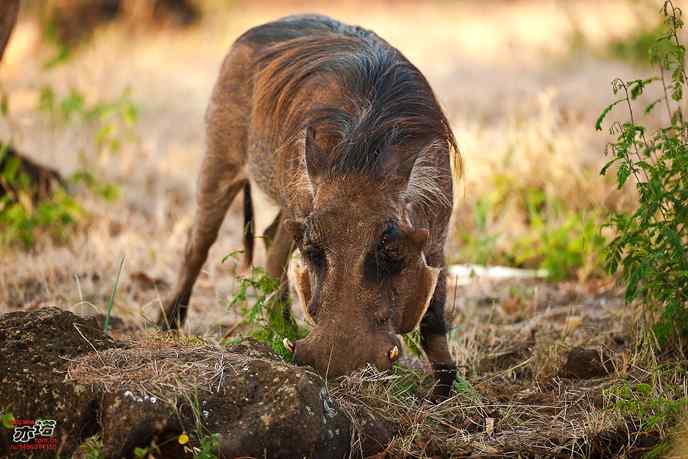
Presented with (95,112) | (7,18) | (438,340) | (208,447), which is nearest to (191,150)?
(95,112)

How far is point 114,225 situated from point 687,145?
12.8 ft

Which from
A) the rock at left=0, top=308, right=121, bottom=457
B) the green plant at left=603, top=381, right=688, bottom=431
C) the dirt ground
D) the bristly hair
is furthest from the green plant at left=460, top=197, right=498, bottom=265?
the rock at left=0, top=308, right=121, bottom=457

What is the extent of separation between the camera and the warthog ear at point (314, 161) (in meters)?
3.64

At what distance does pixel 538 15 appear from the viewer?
14508 mm

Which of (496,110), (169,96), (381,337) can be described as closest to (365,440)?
(381,337)

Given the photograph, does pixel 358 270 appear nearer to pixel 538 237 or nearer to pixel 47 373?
pixel 47 373

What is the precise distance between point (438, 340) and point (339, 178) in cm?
85

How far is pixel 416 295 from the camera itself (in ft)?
11.6

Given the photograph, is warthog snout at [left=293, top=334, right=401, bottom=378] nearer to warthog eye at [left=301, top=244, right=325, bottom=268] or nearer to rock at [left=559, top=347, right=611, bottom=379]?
warthog eye at [left=301, top=244, right=325, bottom=268]

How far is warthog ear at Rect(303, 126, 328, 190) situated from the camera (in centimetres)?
364

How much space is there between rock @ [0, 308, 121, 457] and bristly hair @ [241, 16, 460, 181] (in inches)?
42.1

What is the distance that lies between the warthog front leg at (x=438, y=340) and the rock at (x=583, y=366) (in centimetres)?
49

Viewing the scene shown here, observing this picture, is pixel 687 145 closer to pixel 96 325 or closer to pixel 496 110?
pixel 96 325

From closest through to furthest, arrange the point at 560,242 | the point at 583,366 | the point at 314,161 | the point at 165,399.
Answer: the point at 165,399 → the point at 314,161 → the point at 583,366 → the point at 560,242
